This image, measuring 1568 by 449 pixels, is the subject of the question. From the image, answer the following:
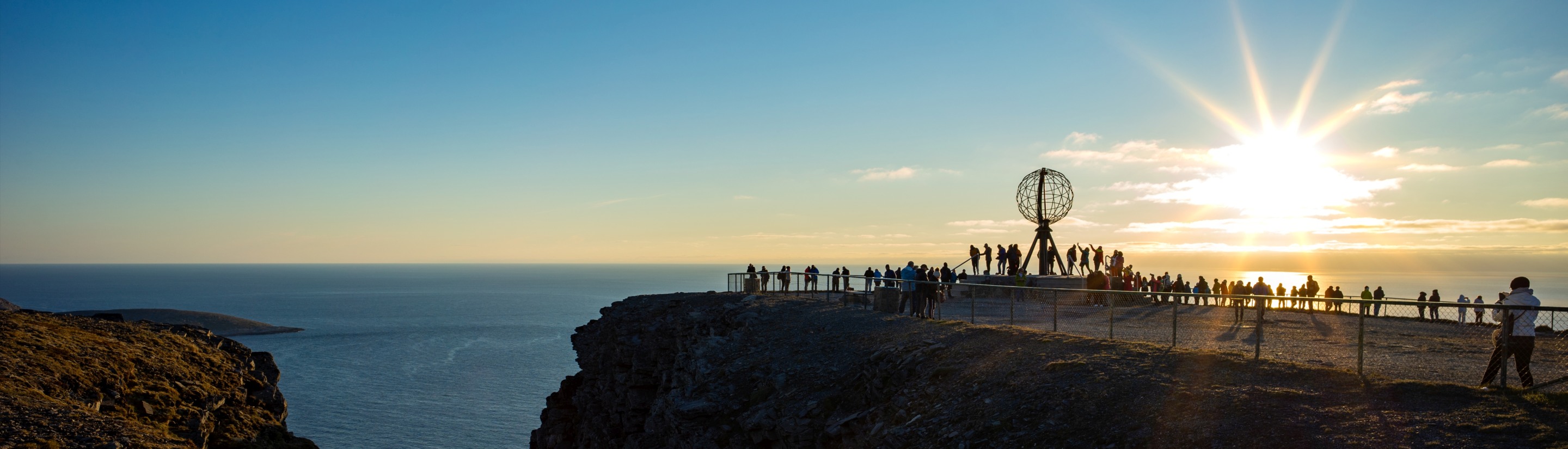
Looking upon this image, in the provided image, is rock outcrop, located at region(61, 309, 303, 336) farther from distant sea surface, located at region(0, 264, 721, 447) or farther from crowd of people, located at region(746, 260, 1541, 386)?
crowd of people, located at region(746, 260, 1541, 386)

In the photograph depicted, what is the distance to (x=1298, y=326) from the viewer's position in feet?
60.1

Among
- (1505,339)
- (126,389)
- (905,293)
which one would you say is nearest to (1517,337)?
(1505,339)

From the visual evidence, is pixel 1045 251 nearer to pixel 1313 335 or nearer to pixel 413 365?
pixel 1313 335

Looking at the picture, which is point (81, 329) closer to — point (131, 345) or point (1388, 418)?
point (131, 345)

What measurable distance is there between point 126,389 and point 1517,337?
90.1ft

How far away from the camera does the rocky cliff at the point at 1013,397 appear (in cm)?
866

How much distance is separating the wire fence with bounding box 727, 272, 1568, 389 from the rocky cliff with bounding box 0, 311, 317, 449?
57.9 ft

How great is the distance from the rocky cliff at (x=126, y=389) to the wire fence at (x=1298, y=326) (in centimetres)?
1766

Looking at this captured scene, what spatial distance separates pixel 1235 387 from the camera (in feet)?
34.1

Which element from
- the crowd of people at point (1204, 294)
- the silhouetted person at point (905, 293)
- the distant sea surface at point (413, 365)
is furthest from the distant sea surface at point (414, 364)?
the silhouetted person at point (905, 293)

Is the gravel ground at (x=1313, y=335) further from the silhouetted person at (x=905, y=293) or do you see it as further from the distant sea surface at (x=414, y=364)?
the distant sea surface at (x=414, y=364)

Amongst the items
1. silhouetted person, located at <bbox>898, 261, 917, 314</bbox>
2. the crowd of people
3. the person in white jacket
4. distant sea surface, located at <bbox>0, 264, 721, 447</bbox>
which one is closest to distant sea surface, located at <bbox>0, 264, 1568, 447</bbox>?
distant sea surface, located at <bbox>0, 264, 721, 447</bbox>

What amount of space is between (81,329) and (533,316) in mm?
103717

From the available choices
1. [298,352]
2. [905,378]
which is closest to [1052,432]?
[905,378]
